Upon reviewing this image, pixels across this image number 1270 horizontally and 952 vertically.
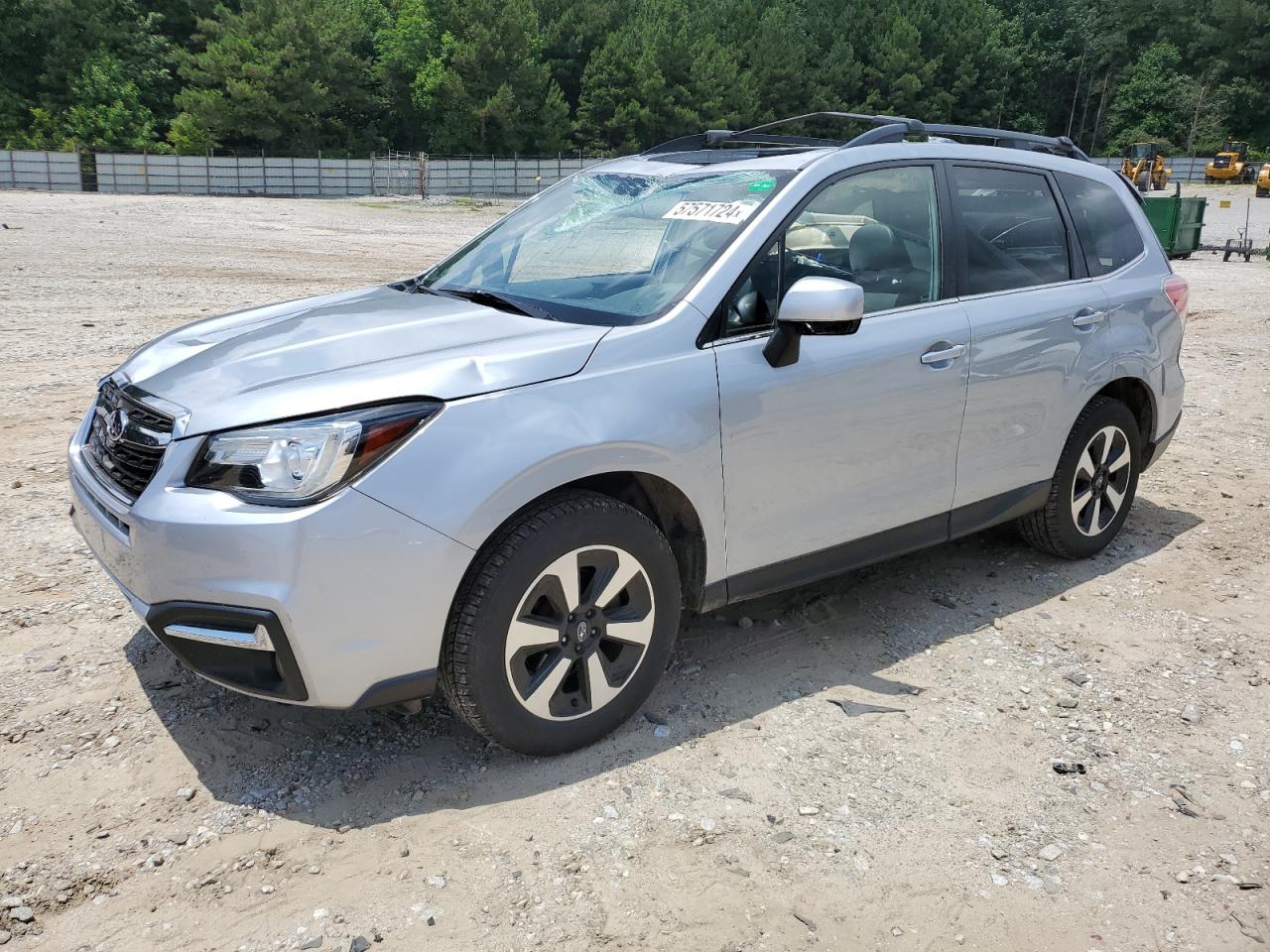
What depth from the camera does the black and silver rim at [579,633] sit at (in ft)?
10.4

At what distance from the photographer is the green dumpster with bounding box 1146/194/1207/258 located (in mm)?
22109

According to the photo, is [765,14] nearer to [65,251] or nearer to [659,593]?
[65,251]

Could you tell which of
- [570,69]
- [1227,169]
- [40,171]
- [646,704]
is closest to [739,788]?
[646,704]

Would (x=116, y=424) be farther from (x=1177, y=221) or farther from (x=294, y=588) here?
(x=1177, y=221)

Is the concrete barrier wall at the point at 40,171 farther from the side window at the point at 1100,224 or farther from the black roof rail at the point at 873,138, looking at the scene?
Answer: the side window at the point at 1100,224

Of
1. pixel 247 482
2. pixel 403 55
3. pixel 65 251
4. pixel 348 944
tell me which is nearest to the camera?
pixel 348 944

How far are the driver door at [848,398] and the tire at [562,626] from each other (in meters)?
0.41

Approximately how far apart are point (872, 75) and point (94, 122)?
5323 cm

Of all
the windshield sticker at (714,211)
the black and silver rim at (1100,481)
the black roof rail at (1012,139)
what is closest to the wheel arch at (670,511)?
the windshield sticker at (714,211)

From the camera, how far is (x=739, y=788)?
10.8 feet

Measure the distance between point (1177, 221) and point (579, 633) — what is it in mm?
22720

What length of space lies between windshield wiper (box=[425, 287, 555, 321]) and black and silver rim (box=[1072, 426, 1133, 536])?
2608 millimetres

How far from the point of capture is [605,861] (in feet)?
9.66

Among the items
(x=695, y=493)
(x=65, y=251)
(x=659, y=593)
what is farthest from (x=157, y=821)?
(x=65, y=251)
